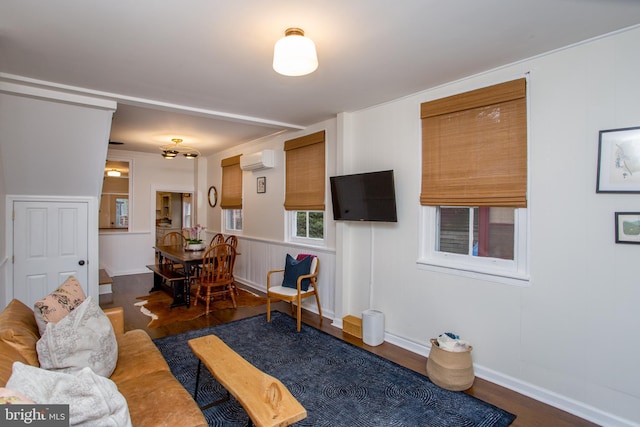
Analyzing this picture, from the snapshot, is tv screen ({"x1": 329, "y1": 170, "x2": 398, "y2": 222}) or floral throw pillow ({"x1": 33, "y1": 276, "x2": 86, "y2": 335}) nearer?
floral throw pillow ({"x1": 33, "y1": 276, "x2": 86, "y2": 335})

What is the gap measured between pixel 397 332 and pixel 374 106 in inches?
94.6

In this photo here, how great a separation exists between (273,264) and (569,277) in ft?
12.8

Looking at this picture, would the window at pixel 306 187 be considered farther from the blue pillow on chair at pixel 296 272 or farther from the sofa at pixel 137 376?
the sofa at pixel 137 376

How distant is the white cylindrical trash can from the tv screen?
1.00m

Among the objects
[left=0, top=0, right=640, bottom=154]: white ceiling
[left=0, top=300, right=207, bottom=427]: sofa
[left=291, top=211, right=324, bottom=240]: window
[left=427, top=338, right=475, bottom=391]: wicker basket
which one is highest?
[left=0, top=0, right=640, bottom=154]: white ceiling

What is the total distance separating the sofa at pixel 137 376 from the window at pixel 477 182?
7.52 feet

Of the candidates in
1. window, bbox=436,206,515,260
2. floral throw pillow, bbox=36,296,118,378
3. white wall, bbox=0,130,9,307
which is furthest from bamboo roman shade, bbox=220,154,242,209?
floral throw pillow, bbox=36,296,118,378

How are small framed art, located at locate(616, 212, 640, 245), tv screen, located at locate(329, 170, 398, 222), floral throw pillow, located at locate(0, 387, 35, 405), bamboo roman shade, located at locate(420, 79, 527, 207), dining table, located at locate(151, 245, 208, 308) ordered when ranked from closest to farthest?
floral throw pillow, located at locate(0, 387, 35, 405) → small framed art, located at locate(616, 212, 640, 245) → bamboo roman shade, located at locate(420, 79, 527, 207) → tv screen, located at locate(329, 170, 398, 222) → dining table, located at locate(151, 245, 208, 308)

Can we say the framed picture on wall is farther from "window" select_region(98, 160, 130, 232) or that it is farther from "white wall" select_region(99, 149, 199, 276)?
"window" select_region(98, 160, 130, 232)

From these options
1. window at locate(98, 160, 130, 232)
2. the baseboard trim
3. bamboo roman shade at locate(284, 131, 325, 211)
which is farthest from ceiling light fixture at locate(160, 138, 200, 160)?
the baseboard trim

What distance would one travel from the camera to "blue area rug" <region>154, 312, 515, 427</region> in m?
2.20

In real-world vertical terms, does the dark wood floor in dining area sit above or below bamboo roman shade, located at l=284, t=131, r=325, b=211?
below

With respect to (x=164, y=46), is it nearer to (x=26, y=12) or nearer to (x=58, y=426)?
(x=26, y=12)


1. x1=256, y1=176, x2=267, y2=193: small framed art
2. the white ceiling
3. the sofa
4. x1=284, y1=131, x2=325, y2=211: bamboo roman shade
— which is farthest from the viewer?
x1=256, y1=176, x2=267, y2=193: small framed art
